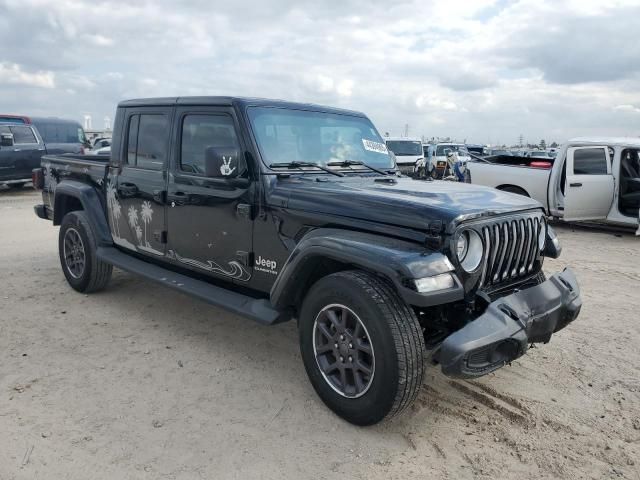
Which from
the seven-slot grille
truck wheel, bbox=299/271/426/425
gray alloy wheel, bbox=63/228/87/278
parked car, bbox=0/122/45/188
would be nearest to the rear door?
the seven-slot grille

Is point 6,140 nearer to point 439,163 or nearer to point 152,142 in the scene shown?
point 152,142

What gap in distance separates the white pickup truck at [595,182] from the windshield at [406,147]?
36.8 ft

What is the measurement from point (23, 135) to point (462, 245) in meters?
14.4

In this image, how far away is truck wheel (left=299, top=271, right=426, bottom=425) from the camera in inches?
108

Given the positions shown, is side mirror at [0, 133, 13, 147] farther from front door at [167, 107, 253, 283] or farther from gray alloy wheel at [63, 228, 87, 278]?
front door at [167, 107, 253, 283]

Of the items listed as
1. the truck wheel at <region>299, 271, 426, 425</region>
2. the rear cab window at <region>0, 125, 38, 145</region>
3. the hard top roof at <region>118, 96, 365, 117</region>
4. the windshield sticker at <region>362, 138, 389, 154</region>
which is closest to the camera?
the truck wheel at <region>299, 271, 426, 425</region>

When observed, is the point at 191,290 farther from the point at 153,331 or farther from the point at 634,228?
the point at 634,228

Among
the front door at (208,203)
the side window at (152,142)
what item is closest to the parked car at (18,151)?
the side window at (152,142)

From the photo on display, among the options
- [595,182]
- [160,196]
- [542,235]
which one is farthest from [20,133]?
[542,235]

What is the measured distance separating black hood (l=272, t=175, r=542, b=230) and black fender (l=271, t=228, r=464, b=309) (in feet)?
0.43

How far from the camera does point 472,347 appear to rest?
8.55 ft

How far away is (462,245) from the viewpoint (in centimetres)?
292

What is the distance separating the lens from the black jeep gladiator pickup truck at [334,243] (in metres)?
2.77

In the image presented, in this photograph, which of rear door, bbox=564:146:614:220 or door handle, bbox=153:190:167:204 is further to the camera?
rear door, bbox=564:146:614:220
